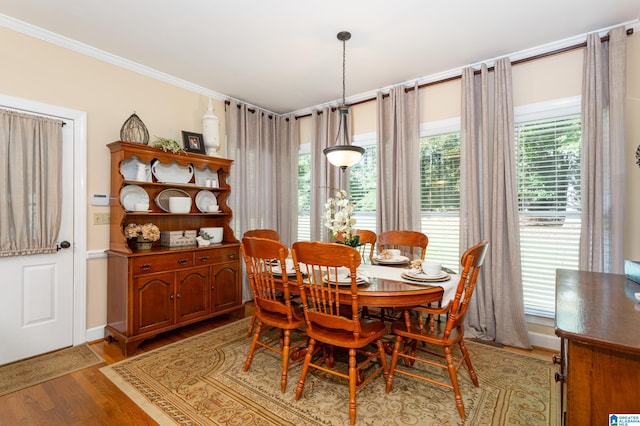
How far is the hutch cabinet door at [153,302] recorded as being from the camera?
286cm

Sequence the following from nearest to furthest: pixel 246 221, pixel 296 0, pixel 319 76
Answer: pixel 296 0
pixel 319 76
pixel 246 221

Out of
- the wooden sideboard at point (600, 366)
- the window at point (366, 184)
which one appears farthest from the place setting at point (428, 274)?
the window at point (366, 184)

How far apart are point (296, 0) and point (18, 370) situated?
3582 millimetres

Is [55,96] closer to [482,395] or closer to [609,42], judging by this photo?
[482,395]

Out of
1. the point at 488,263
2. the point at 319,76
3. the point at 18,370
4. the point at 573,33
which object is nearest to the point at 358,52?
the point at 319,76

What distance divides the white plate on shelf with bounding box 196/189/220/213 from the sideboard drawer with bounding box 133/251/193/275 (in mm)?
779

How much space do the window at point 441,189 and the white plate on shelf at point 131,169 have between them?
2994 millimetres

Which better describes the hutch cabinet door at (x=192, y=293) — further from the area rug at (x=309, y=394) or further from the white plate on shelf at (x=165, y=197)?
the white plate on shelf at (x=165, y=197)

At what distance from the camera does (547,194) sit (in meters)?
2.99

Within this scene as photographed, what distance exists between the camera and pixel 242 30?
2729 mm

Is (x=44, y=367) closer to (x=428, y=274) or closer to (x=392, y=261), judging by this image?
(x=392, y=261)

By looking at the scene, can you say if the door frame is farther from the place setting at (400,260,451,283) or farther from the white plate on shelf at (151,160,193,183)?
the place setting at (400,260,451,283)

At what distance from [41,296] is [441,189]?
4024 millimetres
